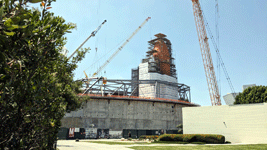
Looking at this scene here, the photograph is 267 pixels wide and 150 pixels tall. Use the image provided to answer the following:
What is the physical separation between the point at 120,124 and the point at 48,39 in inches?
2293

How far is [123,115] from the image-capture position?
61188 millimetres

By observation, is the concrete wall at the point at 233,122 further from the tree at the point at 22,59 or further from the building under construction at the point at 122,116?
the tree at the point at 22,59

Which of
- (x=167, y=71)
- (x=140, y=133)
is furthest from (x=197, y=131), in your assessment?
(x=167, y=71)

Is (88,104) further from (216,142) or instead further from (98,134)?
(216,142)

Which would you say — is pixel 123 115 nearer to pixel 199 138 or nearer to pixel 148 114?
pixel 148 114

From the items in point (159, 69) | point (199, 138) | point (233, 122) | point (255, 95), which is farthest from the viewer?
point (159, 69)

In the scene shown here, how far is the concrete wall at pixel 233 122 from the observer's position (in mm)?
31438

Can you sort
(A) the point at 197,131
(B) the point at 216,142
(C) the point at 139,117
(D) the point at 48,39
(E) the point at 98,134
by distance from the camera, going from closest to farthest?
(D) the point at 48,39 → (B) the point at 216,142 → (A) the point at 197,131 → (E) the point at 98,134 → (C) the point at 139,117

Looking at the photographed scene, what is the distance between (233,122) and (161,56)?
67.8m

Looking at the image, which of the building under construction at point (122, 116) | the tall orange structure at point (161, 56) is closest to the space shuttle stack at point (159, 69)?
the tall orange structure at point (161, 56)

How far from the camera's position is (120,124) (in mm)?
60094

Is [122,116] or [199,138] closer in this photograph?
[199,138]

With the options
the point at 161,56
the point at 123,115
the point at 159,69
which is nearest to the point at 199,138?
the point at 123,115

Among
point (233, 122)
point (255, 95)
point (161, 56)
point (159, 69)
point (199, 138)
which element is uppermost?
point (161, 56)
